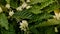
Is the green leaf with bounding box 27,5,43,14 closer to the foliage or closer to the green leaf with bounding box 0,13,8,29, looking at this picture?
the foliage

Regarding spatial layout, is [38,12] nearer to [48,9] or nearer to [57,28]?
[48,9]

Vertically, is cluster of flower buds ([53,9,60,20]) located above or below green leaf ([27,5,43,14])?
below

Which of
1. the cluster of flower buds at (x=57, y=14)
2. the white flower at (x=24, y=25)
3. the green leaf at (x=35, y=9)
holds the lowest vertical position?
the white flower at (x=24, y=25)

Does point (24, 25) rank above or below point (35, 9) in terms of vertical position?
below

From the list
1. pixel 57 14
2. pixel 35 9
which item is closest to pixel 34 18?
pixel 35 9

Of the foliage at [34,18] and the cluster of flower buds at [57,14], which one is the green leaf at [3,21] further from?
the cluster of flower buds at [57,14]

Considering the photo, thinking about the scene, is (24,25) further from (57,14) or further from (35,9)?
(57,14)

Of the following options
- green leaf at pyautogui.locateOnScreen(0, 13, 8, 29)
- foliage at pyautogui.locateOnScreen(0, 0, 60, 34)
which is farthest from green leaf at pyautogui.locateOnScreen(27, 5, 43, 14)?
green leaf at pyautogui.locateOnScreen(0, 13, 8, 29)

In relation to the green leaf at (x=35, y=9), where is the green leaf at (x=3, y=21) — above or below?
below

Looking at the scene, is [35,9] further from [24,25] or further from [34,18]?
[24,25]

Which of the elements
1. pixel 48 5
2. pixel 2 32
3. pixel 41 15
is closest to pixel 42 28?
pixel 41 15

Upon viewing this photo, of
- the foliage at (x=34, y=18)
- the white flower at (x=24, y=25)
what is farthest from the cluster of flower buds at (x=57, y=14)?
the white flower at (x=24, y=25)
